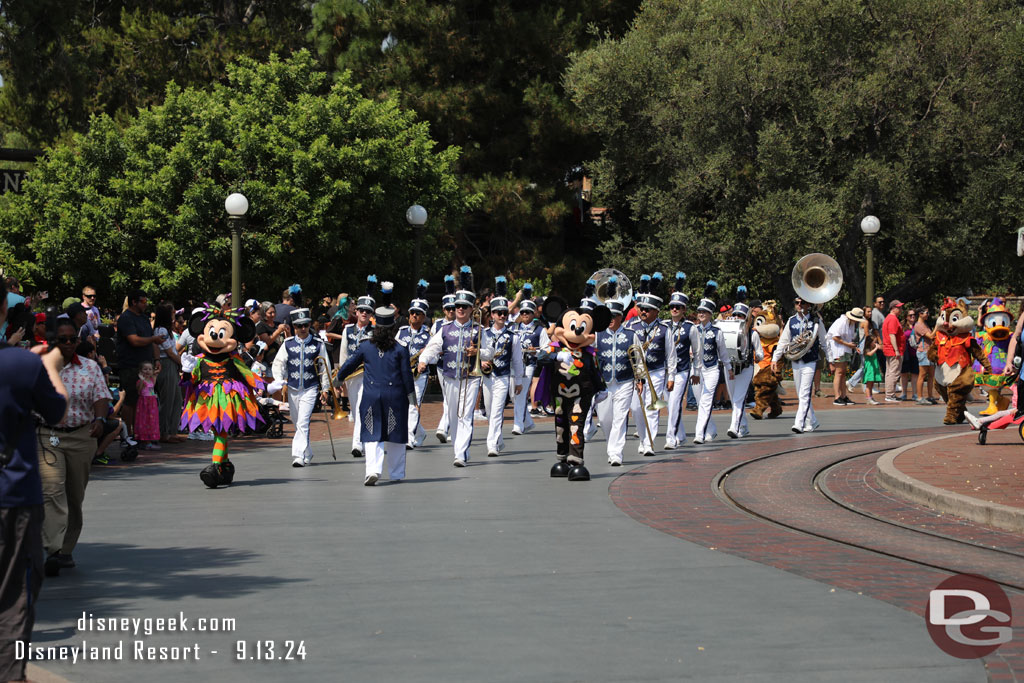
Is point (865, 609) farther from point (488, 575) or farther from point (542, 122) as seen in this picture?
point (542, 122)

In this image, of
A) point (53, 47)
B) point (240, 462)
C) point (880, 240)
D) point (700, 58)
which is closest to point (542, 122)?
point (700, 58)

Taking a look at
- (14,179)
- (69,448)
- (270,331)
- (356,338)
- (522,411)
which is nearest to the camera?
(69,448)

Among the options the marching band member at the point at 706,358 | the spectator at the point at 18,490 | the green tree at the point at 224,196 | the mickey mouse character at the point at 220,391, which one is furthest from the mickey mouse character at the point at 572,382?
the green tree at the point at 224,196

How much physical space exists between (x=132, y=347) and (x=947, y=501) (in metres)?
9.90

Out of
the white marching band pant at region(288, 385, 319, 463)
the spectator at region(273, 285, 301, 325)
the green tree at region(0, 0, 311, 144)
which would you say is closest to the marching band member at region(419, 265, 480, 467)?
the white marching band pant at region(288, 385, 319, 463)

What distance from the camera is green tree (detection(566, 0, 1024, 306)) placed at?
3338cm

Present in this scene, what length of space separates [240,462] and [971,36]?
24.7 m

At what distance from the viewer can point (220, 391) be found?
1309 centimetres

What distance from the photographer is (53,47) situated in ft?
108

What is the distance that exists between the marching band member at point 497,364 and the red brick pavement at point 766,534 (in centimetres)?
225

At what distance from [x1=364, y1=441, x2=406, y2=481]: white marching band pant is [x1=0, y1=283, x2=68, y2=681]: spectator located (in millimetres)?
7400

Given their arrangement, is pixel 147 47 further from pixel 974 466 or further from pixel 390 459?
pixel 974 466

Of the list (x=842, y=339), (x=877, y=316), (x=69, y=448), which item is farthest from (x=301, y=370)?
(x=877, y=316)

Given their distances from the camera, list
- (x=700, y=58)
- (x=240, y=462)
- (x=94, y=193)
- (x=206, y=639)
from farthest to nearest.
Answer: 1. (x=700, y=58)
2. (x=94, y=193)
3. (x=240, y=462)
4. (x=206, y=639)
